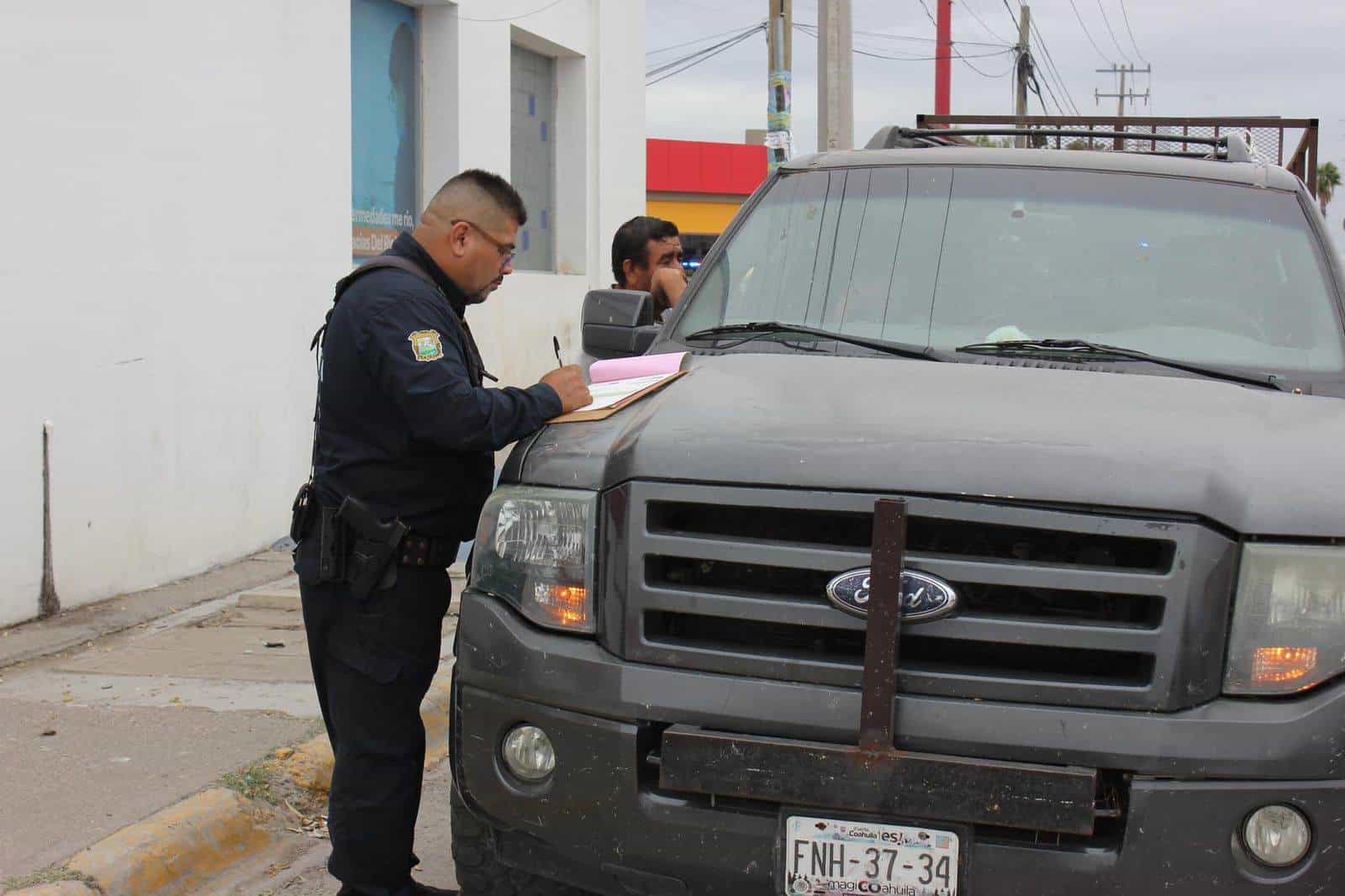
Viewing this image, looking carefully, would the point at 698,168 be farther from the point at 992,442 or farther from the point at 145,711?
the point at 992,442

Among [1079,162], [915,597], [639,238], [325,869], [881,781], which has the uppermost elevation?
[1079,162]

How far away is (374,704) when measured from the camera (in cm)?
374

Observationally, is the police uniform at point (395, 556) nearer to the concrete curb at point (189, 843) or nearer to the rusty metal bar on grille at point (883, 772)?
the concrete curb at point (189, 843)

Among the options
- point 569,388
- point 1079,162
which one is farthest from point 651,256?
point 569,388

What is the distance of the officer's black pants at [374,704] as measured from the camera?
371cm

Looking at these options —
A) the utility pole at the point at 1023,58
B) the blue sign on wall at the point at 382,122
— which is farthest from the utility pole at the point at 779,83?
the utility pole at the point at 1023,58

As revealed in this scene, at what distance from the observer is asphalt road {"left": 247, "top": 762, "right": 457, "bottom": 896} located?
428 centimetres

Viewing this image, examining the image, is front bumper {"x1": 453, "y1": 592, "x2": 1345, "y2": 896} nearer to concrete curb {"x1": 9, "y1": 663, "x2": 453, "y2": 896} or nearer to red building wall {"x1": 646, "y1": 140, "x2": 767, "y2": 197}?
concrete curb {"x1": 9, "y1": 663, "x2": 453, "y2": 896}

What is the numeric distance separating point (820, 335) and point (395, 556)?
1275mm

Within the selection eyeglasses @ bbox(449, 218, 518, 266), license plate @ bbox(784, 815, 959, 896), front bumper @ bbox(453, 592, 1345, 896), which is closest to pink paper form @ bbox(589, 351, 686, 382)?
eyeglasses @ bbox(449, 218, 518, 266)

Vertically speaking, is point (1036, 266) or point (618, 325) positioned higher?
point (1036, 266)

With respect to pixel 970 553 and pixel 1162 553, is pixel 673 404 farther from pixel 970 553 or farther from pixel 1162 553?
pixel 1162 553

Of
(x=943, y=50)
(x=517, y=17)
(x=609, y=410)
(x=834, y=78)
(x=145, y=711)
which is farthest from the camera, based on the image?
(x=943, y=50)

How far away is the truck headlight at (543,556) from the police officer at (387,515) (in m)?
0.40
